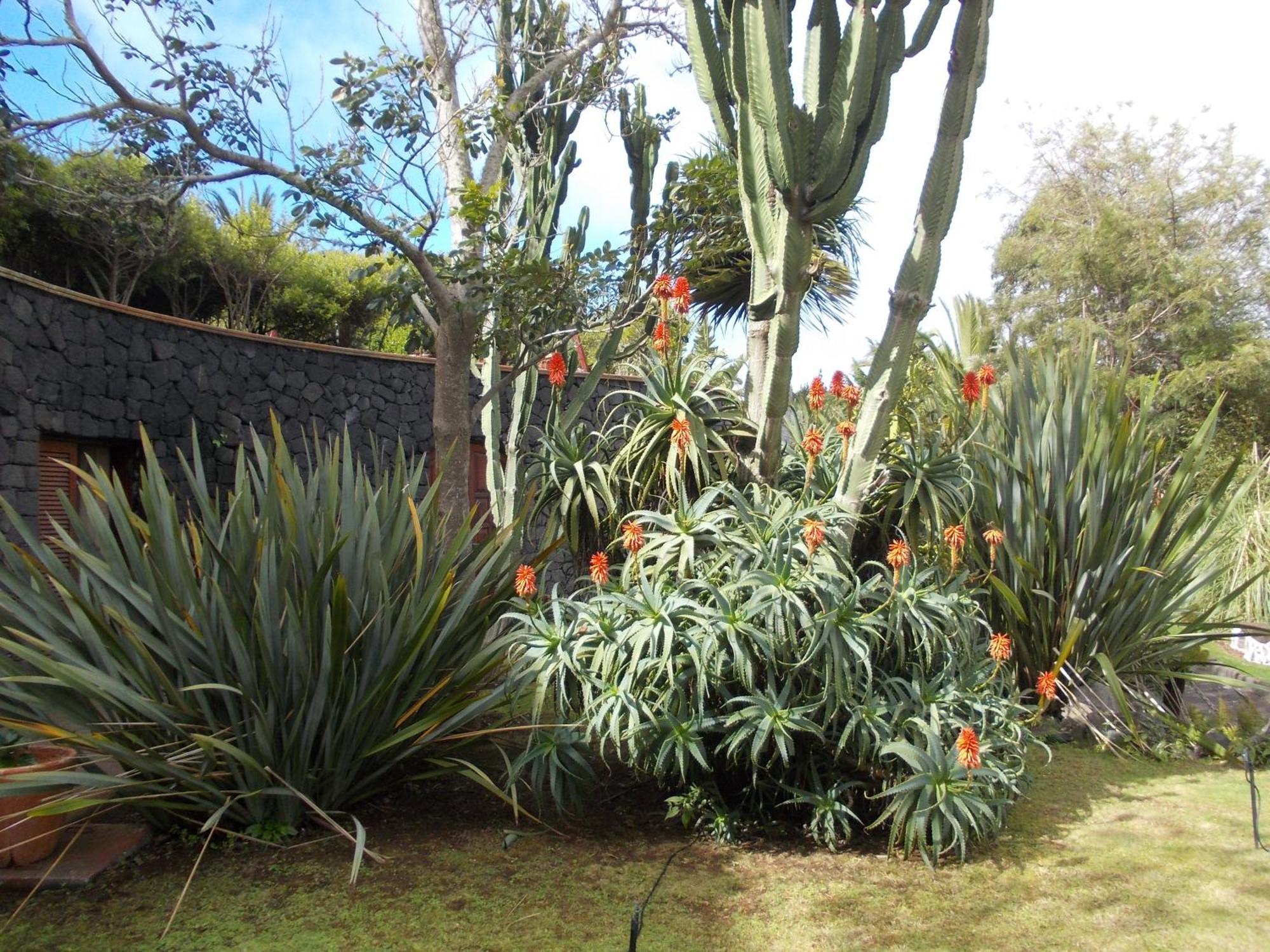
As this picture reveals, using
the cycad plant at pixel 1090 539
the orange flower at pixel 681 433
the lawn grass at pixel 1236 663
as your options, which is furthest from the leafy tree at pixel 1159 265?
the orange flower at pixel 681 433

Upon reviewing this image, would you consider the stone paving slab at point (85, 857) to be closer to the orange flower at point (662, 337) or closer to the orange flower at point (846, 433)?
the orange flower at point (662, 337)

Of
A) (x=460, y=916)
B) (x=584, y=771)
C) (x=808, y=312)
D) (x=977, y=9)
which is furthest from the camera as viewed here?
(x=808, y=312)

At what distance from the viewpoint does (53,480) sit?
7.36 m

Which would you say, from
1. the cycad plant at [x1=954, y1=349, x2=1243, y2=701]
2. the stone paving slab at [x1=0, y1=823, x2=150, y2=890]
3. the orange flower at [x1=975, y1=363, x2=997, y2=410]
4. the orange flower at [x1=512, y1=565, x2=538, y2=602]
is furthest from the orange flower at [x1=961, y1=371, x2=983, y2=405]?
the stone paving slab at [x1=0, y1=823, x2=150, y2=890]

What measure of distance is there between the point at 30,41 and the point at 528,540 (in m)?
4.14

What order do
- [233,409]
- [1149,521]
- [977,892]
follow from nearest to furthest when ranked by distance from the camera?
[977,892], [1149,521], [233,409]

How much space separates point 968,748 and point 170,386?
7416 mm

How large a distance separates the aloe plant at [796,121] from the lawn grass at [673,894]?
190 cm

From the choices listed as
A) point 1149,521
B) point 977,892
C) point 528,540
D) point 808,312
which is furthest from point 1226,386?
point 977,892

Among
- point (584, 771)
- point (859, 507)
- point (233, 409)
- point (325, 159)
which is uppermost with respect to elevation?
point (325, 159)

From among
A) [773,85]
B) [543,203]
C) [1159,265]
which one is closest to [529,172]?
[543,203]

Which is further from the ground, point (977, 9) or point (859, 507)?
point (977, 9)

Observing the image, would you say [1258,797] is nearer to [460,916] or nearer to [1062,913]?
[1062,913]

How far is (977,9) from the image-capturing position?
169 inches
